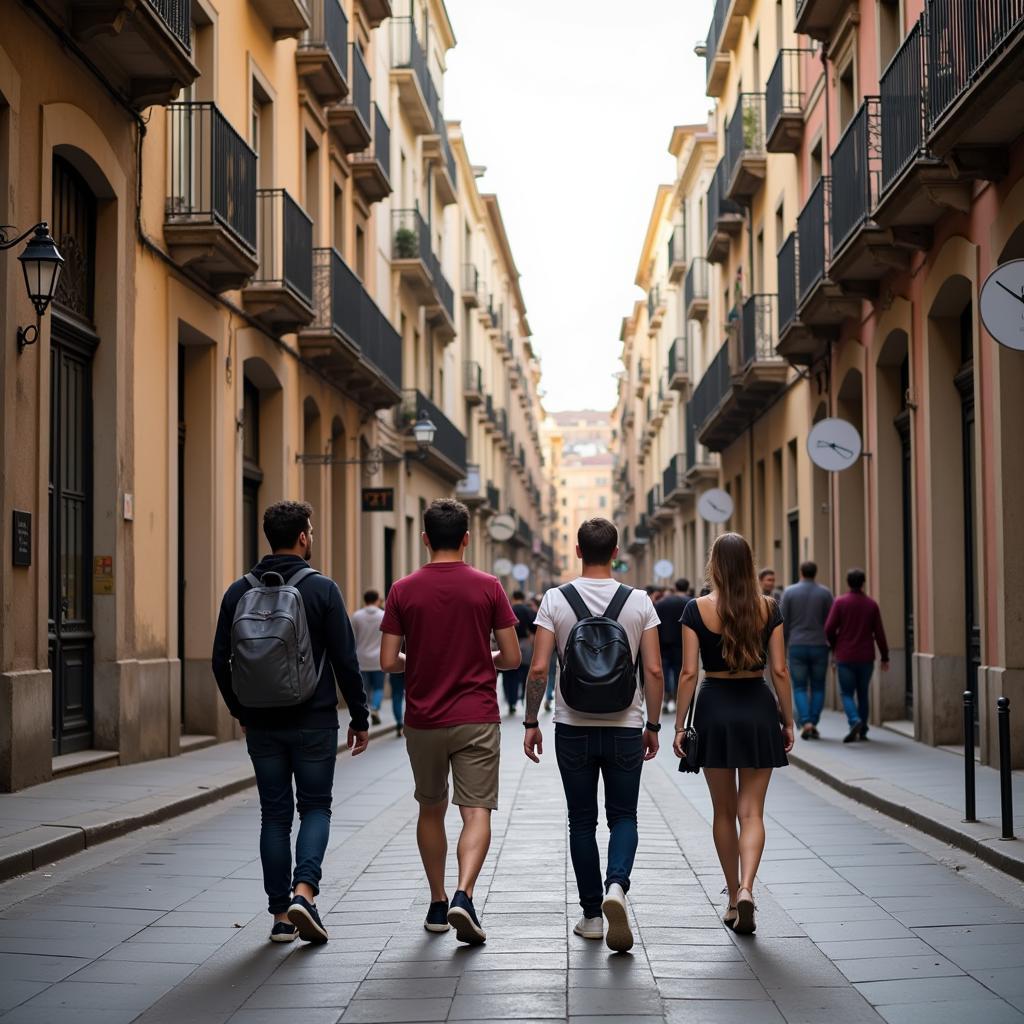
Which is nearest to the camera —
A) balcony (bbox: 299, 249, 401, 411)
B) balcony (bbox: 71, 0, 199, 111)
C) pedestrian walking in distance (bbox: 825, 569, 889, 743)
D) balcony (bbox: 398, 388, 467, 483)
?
balcony (bbox: 71, 0, 199, 111)

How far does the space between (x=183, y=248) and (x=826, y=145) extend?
32.7ft

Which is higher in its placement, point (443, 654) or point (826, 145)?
point (826, 145)

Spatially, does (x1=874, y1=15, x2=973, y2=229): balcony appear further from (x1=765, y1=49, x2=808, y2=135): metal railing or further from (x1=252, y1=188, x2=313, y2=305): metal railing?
(x1=765, y1=49, x2=808, y2=135): metal railing

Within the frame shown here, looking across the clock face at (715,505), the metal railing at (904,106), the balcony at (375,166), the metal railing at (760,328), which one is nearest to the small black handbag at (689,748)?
the metal railing at (904,106)

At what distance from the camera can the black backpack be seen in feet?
22.3

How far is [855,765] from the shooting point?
1422 centimetres

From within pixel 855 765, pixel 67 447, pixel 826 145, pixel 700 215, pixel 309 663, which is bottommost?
pixel 855 765

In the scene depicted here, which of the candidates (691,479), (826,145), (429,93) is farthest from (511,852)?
(691,479)

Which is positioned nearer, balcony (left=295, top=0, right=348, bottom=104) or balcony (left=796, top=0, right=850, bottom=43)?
balcony (left=796, top=0, right=850, bottom=43)

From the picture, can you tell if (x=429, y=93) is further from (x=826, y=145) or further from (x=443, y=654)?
(x=443, y=654)

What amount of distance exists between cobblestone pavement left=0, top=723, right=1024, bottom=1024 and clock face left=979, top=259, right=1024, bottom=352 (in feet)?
10.5

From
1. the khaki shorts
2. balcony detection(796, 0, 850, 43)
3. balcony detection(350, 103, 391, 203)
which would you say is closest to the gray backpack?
the khaki shorts

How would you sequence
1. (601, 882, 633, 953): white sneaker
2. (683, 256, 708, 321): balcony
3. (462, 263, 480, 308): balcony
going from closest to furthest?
(601, 882, 633, 953): white sneaker → (683, 256, 708, 321): balcony → (462, 263, 480, 308): balcony

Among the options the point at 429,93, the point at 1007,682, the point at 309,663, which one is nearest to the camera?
the point at 309,663
